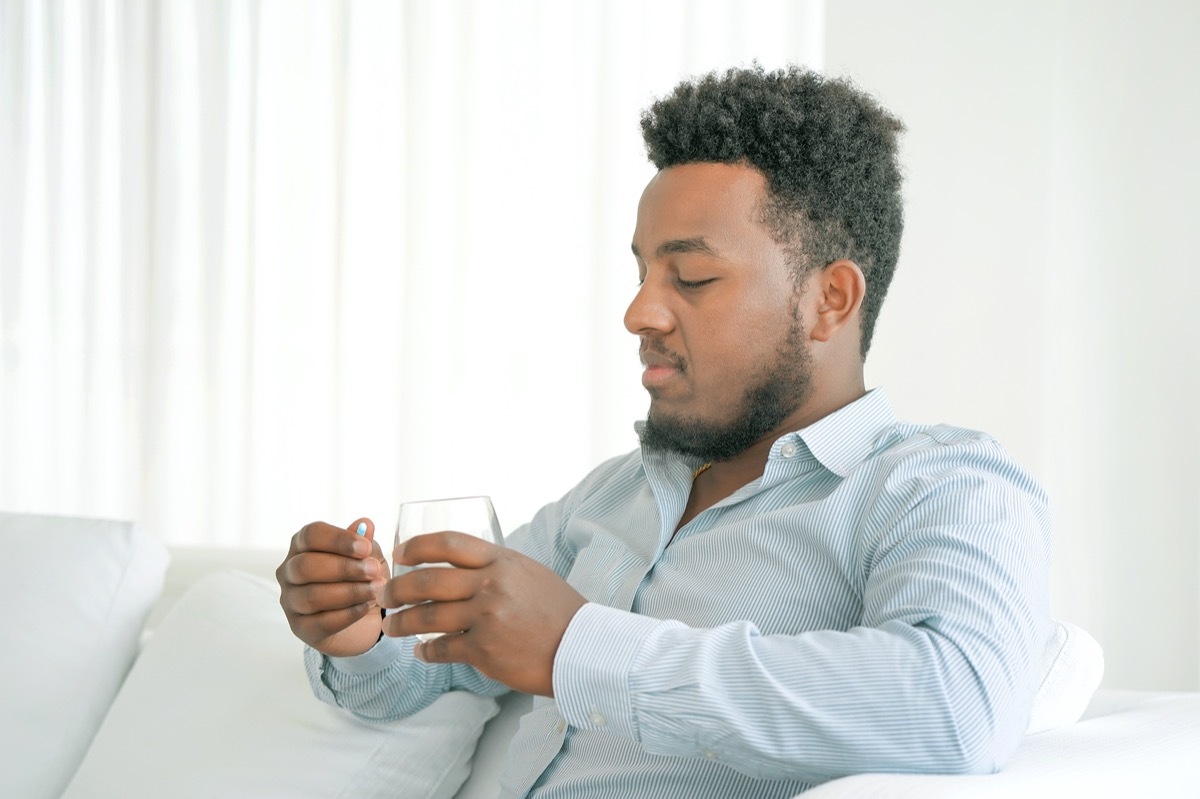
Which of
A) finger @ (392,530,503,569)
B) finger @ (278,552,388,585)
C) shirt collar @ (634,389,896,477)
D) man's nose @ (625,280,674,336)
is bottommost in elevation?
finger @ (278,552,388,585)

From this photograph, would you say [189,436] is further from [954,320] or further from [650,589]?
[650,589]

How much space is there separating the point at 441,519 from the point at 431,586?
55 millimetres

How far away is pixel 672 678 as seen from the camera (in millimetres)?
958

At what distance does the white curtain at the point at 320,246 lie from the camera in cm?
310

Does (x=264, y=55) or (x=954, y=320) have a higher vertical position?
(x=264, y=55)

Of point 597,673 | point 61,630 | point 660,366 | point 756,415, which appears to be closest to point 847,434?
point 756,415

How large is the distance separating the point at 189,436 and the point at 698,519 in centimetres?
255

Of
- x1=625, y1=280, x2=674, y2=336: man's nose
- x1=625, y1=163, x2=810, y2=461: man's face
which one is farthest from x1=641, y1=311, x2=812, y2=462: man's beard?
x1=625, y1=280, x2=674, y2=336: man's nose

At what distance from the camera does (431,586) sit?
910 mm

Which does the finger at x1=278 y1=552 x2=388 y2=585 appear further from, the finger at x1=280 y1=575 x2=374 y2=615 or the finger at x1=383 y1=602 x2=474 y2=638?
the finger at x1=383 y1=602 x2=474 y2=638

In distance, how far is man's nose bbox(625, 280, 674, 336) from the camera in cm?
133

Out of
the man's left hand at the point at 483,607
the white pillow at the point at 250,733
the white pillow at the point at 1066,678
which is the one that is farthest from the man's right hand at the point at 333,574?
the white pillow at the point at 1066,678

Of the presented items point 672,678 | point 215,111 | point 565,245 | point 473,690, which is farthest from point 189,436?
point 672,678

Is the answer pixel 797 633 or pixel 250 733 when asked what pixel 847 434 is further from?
pixel 250 733
